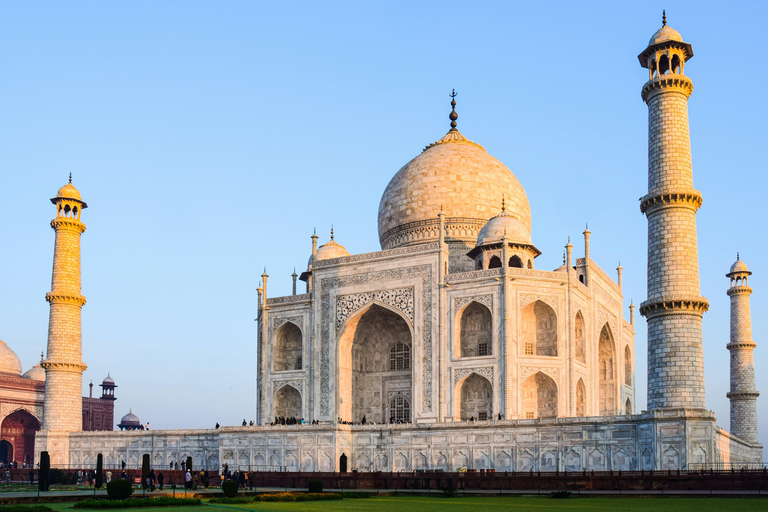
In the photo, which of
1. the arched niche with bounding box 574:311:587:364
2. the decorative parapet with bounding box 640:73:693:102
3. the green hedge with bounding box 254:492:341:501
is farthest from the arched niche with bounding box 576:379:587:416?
the green hedge with bounding box 254:492:341:501

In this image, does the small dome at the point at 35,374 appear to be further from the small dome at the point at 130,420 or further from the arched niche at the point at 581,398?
the arched niche at the point at 581,398

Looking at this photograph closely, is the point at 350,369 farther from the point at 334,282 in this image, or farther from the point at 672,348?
the point at 672,348

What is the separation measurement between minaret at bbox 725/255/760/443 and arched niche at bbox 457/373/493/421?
1220 centimetres

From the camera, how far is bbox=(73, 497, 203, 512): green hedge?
16750 millimetres

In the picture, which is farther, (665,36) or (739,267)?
(739,267)

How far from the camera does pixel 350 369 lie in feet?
115

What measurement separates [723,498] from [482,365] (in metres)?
13.4

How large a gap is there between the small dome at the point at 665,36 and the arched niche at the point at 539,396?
12.4 meters

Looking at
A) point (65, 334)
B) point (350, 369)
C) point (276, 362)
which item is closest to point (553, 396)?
point (350, 369)

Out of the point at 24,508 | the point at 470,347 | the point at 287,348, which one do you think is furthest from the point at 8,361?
the point at 24,508

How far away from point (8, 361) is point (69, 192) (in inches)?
664

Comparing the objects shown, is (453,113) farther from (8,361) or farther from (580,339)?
(8,361)

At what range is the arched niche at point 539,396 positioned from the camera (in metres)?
31.4

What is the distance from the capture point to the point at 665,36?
24594 millimetres
